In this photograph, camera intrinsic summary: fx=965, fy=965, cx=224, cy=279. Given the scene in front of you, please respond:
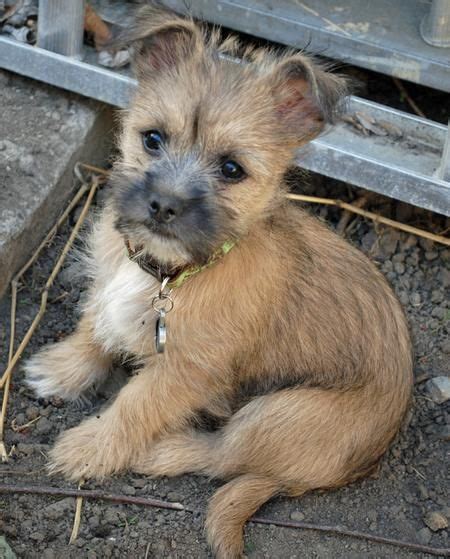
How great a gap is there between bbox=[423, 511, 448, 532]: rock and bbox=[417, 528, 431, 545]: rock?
30 millimetres

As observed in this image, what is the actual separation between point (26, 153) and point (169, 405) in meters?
1.91

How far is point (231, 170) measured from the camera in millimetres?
3982

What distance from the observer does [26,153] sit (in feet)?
18.2

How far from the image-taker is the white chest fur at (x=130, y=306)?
4.39 meters

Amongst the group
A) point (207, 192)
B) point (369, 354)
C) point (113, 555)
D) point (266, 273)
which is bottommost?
point (113, 555)

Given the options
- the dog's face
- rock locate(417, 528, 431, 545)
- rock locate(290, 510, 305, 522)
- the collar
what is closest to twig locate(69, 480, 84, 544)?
rock locate(290, 510, 305, 522)

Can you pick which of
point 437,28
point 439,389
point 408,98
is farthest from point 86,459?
point 408,98

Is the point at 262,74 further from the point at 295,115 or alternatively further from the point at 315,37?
the point at 315,37

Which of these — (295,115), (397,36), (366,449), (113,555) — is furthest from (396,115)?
(113,555)

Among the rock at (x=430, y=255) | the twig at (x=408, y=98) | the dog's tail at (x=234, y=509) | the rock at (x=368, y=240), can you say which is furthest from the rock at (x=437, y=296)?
the dog's tail at (x=234, y=509)

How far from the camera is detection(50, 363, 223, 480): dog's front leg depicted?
14.5 feet

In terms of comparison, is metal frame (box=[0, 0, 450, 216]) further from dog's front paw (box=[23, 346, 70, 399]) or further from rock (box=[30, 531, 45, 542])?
rock (box=[30, 531, 45, 542])

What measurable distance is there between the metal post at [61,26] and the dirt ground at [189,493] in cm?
95

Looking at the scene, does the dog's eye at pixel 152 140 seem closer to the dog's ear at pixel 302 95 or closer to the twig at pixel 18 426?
the dog's ear at pixel 302 95
